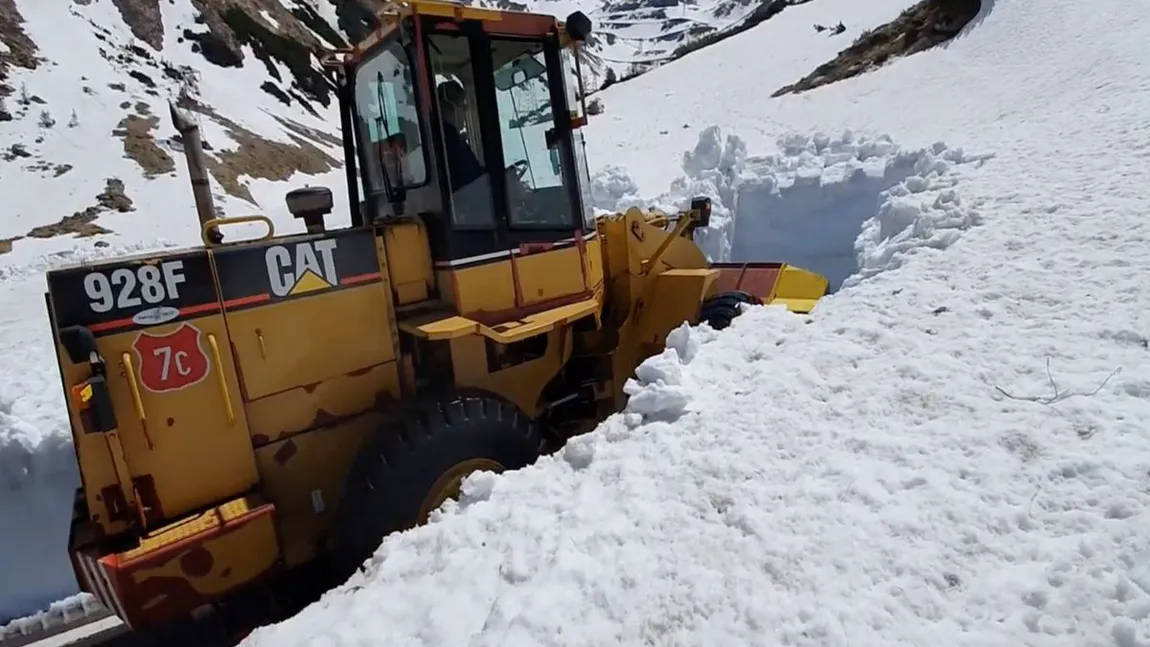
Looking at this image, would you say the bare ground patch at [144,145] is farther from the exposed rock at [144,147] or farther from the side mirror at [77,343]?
the side mirror at [77,343]

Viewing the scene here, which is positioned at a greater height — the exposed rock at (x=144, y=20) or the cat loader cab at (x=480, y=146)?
the exposed rock at (x=144, y=20)

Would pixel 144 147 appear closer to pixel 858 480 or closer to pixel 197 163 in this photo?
pixel 197 163

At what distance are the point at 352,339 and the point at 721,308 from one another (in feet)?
9.92

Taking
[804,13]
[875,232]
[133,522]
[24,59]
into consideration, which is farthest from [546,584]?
[804,13]

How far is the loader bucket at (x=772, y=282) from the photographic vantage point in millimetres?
6555

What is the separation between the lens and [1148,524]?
87.0 inches

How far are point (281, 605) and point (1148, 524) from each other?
12.7ft

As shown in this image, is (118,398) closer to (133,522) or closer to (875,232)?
(133,522)

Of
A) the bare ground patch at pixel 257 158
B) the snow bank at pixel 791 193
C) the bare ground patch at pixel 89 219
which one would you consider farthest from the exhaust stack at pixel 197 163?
the bare ground patch at pixel 257 158

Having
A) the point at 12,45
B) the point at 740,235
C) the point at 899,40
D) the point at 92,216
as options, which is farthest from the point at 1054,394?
the point at 12,45

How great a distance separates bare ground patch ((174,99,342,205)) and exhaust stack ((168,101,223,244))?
17.6 meters

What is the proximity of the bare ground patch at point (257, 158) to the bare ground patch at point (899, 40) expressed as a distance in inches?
628

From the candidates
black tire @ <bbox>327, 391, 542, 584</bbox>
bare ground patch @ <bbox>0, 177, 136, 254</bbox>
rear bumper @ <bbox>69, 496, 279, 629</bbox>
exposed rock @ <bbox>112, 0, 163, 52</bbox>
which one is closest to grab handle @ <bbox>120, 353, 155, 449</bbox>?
rear bumper @ <bbox>69, 496, 279, 629</bbox>

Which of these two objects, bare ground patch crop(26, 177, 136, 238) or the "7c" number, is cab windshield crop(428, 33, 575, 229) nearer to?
the "7c" number
